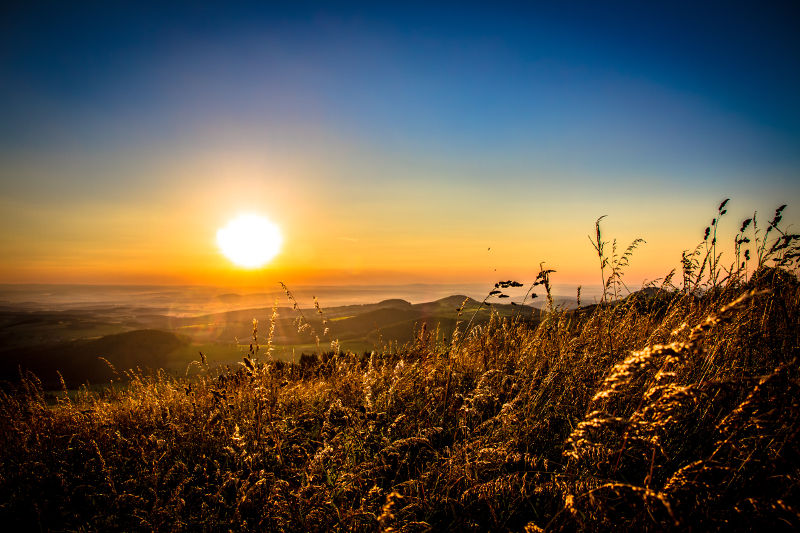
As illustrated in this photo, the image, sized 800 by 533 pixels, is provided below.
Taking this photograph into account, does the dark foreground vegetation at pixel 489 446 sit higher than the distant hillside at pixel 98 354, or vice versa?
the dark foreground vegetation at pixel 489 446

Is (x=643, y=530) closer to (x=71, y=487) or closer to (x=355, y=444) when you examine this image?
(x=355, y=444)

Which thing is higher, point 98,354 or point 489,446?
point 489,446

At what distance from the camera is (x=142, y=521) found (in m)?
1.95

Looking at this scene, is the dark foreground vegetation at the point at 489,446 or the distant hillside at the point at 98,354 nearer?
the dark foreground vegetation at the point at 489,446

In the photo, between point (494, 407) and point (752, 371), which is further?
point (494, 407)

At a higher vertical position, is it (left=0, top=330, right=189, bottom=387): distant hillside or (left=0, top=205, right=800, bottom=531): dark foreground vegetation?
(left=0, top=205, right=800, bottom=531): dark foreground vegetation

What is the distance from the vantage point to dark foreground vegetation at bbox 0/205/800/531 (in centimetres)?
148

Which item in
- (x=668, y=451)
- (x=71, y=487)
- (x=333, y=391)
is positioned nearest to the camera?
(x=668, y=451)

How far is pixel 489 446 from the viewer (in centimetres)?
224

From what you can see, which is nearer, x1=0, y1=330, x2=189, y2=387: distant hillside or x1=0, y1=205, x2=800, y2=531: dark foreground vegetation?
x1=0, y1=205, x2=800, y2=531: dark foreground vegetation

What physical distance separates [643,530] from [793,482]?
83cm

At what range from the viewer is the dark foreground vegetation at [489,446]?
4.86 feet

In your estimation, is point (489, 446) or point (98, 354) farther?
point (98, 354)

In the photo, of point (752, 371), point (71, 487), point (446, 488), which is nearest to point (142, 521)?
point (71, 487)
